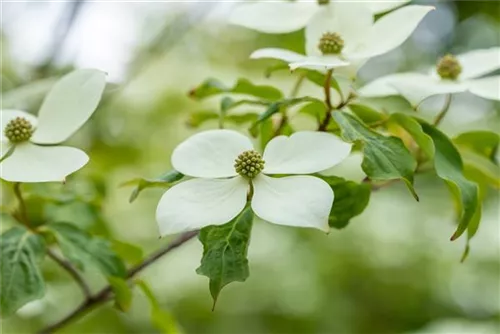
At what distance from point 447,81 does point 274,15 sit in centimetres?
17

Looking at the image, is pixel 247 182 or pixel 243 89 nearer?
pixel 247 182

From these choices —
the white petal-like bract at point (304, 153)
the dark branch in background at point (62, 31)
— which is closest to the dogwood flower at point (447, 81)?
the white petal-like bract at point (304, 153)

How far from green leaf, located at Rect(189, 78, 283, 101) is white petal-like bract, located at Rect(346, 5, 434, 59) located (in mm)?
80

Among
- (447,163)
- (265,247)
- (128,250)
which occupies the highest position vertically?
(447,163)

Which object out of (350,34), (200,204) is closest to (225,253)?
(200,204)

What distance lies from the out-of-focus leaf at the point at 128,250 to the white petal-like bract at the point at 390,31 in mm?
283

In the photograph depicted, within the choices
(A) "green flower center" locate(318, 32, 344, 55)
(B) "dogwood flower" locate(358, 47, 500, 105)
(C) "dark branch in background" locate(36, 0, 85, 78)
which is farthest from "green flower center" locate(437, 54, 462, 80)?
(C) "dark branch in background" locate(36, 0, 85, 78)

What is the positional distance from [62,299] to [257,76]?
64 cm

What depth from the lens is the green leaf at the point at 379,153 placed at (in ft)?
1.66

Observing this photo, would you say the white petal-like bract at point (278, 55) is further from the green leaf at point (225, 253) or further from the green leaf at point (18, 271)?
the green leaf at point (18, 271)

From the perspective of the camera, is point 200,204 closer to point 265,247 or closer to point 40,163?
point 40,163

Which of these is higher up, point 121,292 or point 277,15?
point 277,15

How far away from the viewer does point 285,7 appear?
656 millimetres

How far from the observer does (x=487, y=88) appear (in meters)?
0.63
